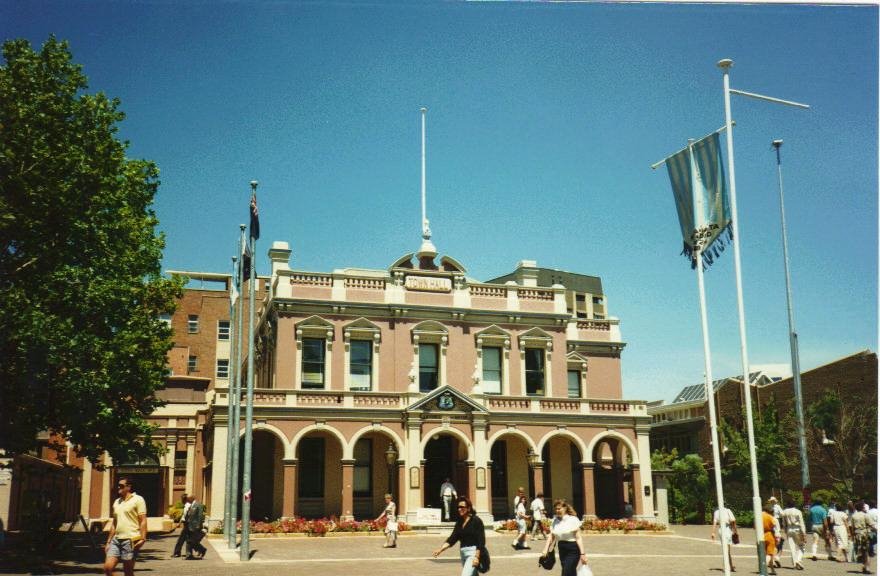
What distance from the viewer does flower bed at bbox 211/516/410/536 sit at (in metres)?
29.7

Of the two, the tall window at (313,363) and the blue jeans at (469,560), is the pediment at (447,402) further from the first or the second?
the blue jeans at (469,560)

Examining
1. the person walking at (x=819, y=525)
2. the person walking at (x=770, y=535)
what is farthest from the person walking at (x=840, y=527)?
the person walking at (x=770, y=535)

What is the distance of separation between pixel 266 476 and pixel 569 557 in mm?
23755

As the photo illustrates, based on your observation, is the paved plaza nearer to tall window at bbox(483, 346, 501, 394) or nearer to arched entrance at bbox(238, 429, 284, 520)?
arched entrance at bbox(238, 429, 284, 520)

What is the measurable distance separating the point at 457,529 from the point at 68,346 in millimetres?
12308

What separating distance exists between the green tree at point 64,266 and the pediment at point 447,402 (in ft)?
41.9

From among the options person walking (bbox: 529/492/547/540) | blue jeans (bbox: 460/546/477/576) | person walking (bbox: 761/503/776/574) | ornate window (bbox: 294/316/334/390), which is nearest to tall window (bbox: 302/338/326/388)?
ornate window (bbox: 294/316/334/390)

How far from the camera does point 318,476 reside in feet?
115

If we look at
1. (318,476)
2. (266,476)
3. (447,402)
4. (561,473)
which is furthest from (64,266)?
(561,473)

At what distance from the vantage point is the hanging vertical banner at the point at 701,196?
719 inches

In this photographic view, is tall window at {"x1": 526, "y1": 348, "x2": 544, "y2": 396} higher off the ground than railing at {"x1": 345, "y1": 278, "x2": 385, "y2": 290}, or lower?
lower

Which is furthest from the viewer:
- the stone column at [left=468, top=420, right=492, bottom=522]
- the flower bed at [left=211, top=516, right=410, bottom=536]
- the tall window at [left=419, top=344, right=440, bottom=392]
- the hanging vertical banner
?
the tall window at [left=419, top=344, right=440, bottom=392]

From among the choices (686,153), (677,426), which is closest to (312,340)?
(686,153)

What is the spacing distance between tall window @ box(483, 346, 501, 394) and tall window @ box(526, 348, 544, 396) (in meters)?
1.54
